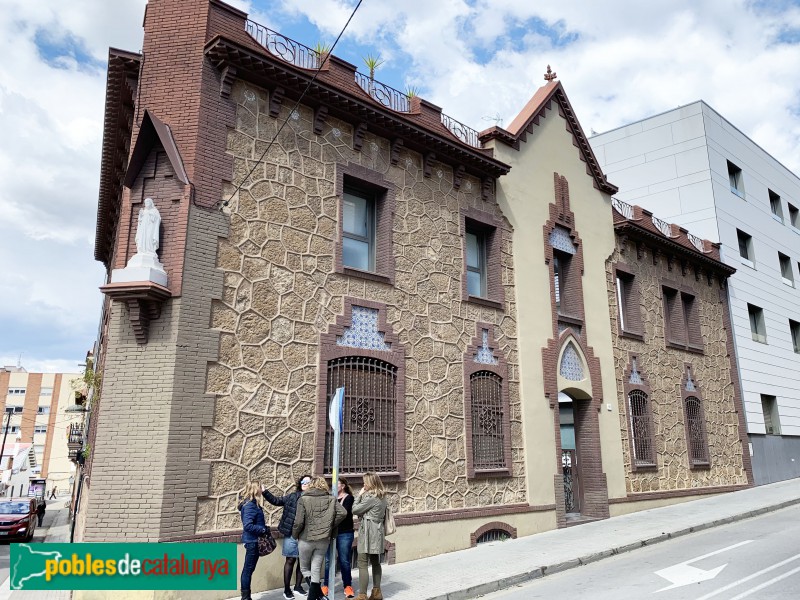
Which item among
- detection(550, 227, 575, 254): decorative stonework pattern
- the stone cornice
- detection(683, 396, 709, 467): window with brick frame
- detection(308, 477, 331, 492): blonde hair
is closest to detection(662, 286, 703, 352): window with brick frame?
detection(683, 396, 709, 467): window with brick frame

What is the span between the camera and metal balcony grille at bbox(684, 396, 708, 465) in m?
19.9

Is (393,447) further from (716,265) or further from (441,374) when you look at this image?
(716,265)

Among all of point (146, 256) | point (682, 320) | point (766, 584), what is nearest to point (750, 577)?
point (766, 584)

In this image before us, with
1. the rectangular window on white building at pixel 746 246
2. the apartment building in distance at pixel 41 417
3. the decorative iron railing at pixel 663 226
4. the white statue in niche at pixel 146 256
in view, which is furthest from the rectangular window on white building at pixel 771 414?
the apartment building in distance at pixel 41 417

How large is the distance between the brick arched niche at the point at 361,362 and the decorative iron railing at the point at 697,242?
51.9ft

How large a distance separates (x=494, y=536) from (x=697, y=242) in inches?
622

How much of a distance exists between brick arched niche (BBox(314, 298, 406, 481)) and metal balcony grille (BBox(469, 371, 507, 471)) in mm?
2109

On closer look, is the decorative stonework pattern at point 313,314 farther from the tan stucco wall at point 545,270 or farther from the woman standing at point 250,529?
the woman standing at point 250,529

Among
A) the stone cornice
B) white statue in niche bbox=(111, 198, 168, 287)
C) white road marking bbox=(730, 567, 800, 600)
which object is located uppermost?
the stone cornice

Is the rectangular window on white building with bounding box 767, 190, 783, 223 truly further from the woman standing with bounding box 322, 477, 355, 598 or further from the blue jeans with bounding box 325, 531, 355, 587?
the blue jeans with bounding box 325, 531, 355, 587

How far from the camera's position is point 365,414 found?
11.5 metres

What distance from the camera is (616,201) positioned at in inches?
782

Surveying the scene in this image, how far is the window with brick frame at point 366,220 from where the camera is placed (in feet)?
40.2

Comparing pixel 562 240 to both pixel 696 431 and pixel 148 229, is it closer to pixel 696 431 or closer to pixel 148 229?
pixel 696 431
